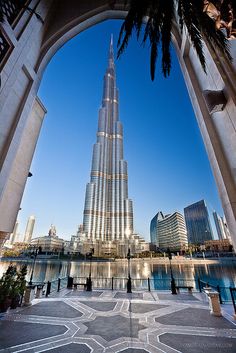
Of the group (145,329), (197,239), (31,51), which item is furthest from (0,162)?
(197,239)

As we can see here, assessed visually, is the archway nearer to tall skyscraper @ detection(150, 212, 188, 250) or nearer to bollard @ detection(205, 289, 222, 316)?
bollard @ detection(205, 289, 222, 316)

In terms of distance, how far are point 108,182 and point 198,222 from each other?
94975mm

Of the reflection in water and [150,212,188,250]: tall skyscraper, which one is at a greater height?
[150,212,188,250]: tall skyscraper

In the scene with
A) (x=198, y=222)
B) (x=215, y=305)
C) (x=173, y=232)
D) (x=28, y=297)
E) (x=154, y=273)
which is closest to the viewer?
(x=215, y=305)

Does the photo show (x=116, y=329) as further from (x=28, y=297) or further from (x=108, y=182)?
(x=108, y=182)

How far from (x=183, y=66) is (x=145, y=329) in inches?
463

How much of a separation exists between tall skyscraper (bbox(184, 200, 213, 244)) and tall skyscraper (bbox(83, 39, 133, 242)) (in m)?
65.4

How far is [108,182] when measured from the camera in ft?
508

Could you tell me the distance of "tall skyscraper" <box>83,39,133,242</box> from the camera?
138m

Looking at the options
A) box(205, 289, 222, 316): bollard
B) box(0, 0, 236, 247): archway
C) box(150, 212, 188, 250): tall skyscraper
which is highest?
box(150, 212, 188, 250): tall skyscraper

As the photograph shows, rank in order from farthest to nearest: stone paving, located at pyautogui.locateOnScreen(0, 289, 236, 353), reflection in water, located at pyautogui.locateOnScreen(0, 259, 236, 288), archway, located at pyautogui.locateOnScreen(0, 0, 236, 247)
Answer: reflection in water, located at pyautogui.locateOnScreen(0, 259, 236, 288) < stone paving, located at pyautogui.locateOnScreen(0, 289, 236, 353) < archway, located at pyautogui.locateOnScreen(0, 0, 236, 247)

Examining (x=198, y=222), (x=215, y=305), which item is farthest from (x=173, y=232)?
(x=215, y=305)

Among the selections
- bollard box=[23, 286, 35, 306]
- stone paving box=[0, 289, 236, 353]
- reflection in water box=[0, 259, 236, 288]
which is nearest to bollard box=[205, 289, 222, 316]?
stone paving box=[0, 289, 236, 353]

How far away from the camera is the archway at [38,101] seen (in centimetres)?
496
